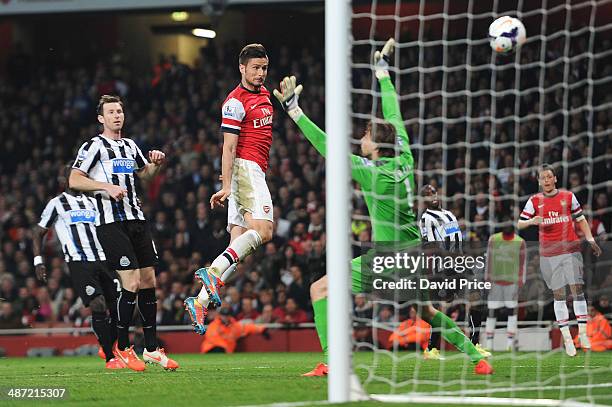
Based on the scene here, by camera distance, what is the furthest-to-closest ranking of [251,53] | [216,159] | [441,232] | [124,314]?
[216,159]
[441,232]
[124,314]
[251,53]

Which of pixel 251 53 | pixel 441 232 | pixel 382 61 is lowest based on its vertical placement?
pixel 441 232

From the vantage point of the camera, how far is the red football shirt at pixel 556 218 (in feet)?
38.3

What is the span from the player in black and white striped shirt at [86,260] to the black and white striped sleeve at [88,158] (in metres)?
0.39

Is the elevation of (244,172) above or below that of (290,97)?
below

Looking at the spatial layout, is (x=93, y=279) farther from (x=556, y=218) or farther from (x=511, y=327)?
(x=511, y=327)

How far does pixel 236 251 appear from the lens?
803cm

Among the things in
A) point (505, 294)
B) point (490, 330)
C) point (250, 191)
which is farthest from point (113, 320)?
point (490, 330)

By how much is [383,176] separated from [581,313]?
18.4 ft

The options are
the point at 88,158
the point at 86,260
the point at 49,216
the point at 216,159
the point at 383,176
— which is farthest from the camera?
the point at 216,159

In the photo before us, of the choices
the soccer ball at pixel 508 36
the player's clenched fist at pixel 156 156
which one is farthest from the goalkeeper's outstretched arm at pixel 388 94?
the player's clenched fist at pixel 156 156

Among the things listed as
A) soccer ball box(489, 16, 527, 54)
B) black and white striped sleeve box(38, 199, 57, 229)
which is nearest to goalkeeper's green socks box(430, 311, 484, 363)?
soccer ball box(489, 16, 527, 54)

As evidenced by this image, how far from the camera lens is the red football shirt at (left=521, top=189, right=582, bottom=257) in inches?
460

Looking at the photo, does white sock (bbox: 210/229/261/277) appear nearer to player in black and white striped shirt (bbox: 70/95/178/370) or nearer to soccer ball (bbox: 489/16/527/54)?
player in black and white striped shirt (bbox: 70/95/178/370)

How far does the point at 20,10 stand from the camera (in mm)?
18375
